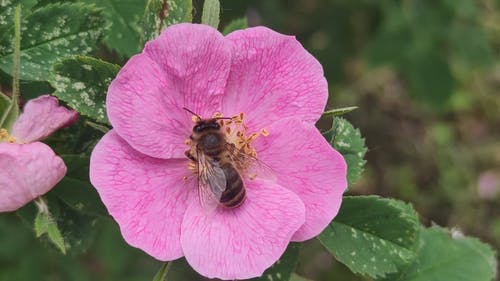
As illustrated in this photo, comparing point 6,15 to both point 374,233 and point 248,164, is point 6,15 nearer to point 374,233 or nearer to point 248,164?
point 248,164

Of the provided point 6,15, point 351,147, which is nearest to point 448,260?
point 351,147

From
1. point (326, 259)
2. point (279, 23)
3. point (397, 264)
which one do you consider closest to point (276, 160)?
point (397, 264)

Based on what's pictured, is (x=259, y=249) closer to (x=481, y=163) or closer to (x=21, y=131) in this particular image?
(x=21, y=131)

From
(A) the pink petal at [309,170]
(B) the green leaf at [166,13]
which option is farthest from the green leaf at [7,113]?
(A) the pink petal at [309,170]

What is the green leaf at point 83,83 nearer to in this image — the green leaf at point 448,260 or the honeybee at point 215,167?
the honeybee at point 215,167

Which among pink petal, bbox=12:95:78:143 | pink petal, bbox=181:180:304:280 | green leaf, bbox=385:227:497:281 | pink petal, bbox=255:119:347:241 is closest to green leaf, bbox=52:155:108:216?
pink petal, bbox=12:95:78:143

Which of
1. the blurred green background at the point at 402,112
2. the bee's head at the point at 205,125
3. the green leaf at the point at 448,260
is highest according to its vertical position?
the bee's head at the point at 205,125
